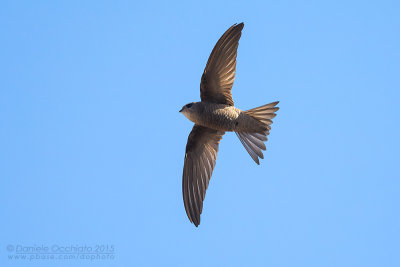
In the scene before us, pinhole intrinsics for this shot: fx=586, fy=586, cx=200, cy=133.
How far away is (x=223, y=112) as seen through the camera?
515cm

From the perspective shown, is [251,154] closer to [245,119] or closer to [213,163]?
[245,119]

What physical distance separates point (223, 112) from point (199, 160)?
699mm

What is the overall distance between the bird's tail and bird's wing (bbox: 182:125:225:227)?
0.57 m

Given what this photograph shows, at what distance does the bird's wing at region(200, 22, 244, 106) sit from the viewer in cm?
500

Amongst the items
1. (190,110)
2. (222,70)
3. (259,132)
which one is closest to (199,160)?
(190,110)

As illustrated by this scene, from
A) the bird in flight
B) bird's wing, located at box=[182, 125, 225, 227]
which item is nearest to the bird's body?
the bird in flight

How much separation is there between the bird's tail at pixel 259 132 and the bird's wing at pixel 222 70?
11.7 inches


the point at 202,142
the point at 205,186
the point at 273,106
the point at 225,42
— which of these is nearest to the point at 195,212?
the point at 205,186

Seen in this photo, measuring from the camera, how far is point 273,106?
199 inches

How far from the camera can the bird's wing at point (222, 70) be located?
16.4 feet

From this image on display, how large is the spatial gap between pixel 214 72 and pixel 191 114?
424 millimetres

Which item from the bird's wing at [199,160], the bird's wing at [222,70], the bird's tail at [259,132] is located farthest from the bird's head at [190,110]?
the bird's tail at [259,132]

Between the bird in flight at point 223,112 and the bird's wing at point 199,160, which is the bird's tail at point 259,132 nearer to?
the bird in flight at point 223,112

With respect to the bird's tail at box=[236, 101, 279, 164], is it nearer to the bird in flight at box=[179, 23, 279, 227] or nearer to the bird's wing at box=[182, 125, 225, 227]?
the bird in flight at box=[179, 23, 279, 227]
